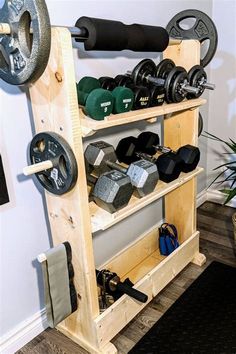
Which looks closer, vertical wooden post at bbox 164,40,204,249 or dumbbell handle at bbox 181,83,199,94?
dumbbell handle at bbox 181,83,199,94

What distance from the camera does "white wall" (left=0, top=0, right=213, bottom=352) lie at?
1345 millimetres

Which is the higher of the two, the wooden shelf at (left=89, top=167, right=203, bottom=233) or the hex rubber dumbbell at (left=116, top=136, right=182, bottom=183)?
the hex rubber dumbbell at (left=116, top=136, right=182, bottom=183)

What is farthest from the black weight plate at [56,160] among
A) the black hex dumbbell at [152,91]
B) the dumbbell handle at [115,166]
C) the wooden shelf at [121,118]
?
the black hex dumbbell at [152,91]

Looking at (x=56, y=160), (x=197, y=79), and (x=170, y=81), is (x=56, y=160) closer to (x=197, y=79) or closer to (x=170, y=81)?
(x=170, y=81)

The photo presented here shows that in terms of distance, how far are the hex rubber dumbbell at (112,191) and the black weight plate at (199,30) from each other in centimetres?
91

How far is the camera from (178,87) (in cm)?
154

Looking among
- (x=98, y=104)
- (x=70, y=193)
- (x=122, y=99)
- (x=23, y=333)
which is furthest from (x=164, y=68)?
(x=23, y=333)

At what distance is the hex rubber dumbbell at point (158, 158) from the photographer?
5.36 ft

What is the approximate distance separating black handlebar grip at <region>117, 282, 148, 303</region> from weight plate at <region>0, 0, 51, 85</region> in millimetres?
1010

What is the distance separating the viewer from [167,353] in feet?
4.91

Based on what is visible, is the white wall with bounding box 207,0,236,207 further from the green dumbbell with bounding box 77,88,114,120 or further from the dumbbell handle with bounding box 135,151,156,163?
the green dumbbell with bounding box 77,88,114,120

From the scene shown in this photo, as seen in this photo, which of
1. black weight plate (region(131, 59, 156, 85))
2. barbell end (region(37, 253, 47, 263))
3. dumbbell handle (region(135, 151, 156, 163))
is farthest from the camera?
dumbbell handle (region(135, 151, 156, 163))

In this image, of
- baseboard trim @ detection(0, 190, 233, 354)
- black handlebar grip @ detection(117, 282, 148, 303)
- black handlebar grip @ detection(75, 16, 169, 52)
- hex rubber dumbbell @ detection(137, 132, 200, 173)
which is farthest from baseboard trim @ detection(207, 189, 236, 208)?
baseboard trim @ detection(0, 190, 233, 354)

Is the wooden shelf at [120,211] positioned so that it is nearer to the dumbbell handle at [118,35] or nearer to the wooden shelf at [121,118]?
the wooden shelf at [121,118]
